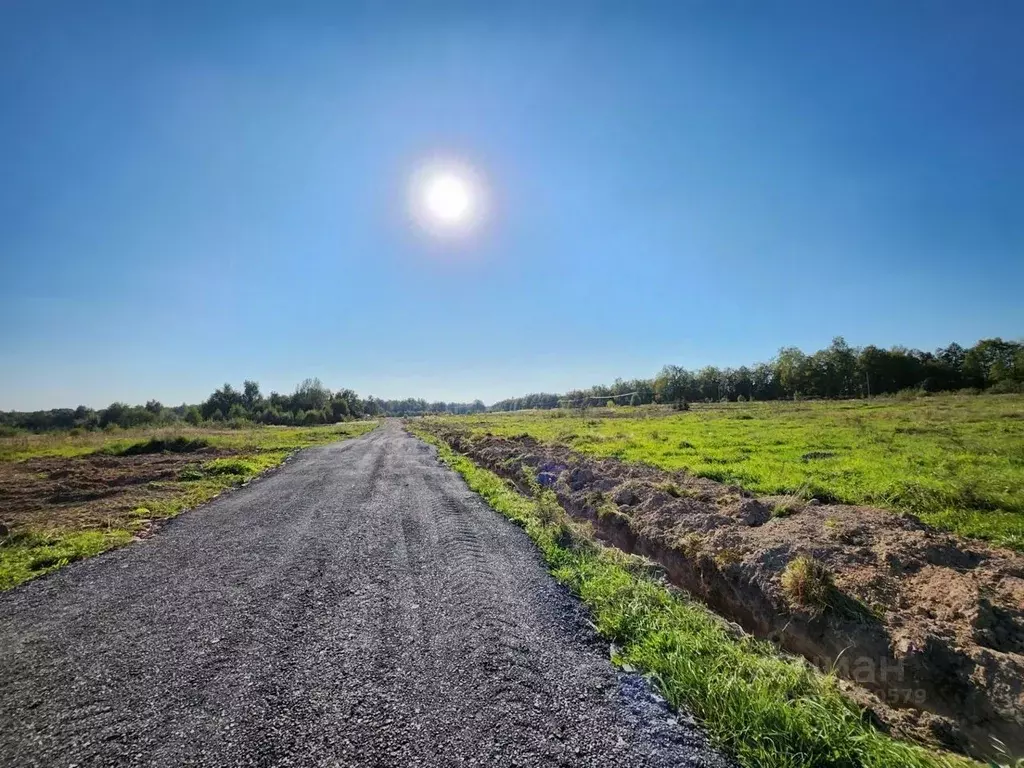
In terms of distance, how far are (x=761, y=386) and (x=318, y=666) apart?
127 meters

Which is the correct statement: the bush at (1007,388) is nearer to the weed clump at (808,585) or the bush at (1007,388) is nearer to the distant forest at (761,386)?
the distant forest at (761,386)

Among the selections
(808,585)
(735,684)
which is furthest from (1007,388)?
(735,684)

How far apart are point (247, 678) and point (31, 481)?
74.3 ft

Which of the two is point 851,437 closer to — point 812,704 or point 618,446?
point 618,446

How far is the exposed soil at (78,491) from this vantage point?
11.7 m

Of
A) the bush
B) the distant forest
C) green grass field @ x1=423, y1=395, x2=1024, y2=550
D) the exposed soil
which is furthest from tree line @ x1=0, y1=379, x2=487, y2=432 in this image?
the bush

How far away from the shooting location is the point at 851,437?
2005cm

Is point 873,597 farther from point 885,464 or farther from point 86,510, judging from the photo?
point 86,510

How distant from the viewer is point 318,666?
4.55 meters

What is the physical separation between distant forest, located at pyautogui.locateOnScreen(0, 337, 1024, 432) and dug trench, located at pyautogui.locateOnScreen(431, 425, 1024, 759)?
2471 inches

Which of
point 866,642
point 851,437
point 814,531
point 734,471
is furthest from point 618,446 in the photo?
point 866,642

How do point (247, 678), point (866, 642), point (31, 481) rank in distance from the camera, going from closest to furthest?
1. point (247, 678)
2. point (866, 642)
3. point (31, 481)

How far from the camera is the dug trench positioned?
3922mm

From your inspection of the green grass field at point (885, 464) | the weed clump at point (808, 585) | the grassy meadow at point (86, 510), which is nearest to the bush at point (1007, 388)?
the green grass field at point (885, 464)
